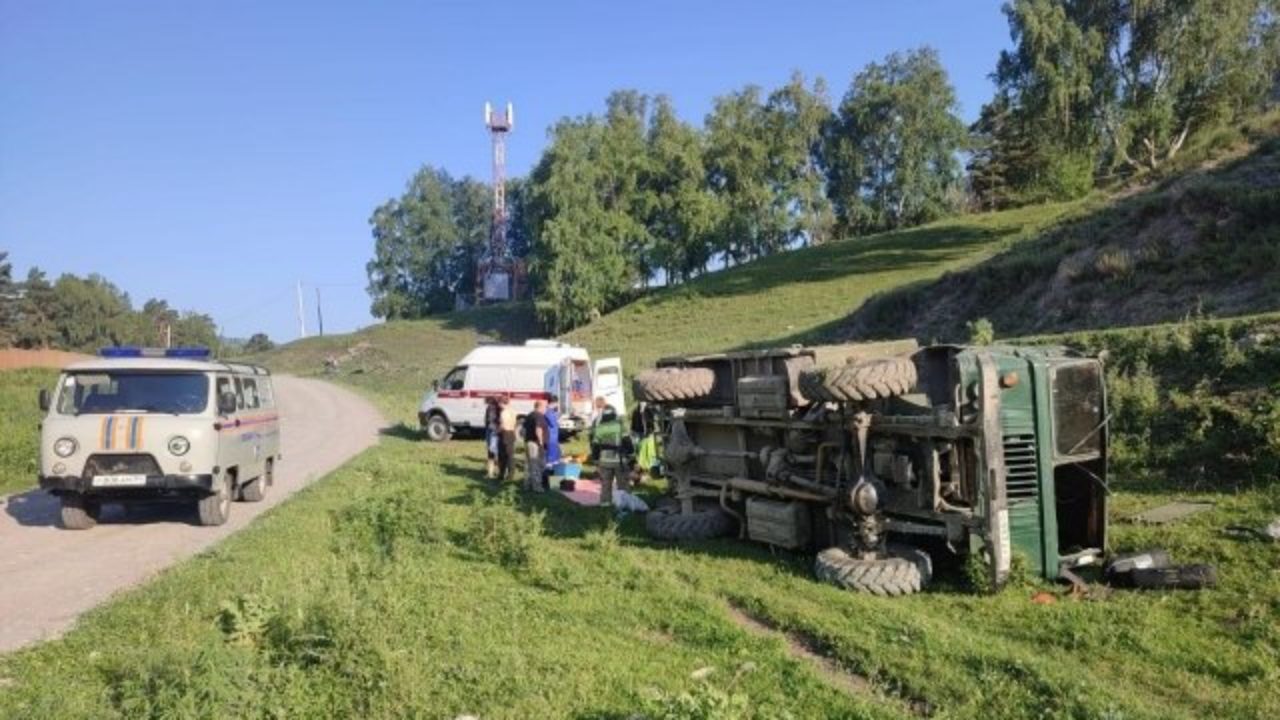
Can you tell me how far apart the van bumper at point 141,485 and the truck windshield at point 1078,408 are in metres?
9.69

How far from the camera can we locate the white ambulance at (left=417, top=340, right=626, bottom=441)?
80.4ft

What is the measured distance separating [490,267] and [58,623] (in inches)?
3622

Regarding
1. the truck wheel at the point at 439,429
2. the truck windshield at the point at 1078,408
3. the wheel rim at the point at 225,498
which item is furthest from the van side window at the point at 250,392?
the truck windshield at the point at 1078,408

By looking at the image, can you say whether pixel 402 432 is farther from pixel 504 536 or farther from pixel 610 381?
pixel 504 536

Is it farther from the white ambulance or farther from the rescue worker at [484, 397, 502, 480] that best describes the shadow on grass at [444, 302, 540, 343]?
the rescue worker at [484, 397, 502, 480]

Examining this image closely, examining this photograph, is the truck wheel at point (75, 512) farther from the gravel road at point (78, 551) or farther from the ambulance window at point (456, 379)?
the ambulance window at point (456, 379)

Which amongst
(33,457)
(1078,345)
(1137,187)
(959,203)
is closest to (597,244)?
(959,203)

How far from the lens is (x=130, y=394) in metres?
12.1

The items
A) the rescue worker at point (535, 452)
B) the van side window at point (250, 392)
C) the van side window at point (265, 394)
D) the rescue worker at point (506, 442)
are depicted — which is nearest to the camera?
the van side window at point (250, 392)

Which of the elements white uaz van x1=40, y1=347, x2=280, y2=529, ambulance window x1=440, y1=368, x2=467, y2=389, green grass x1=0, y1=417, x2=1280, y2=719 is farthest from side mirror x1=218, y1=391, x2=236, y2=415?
ambulance window x1=440, y1=368, x2=467, y2=389

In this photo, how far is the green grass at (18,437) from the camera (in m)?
17.3

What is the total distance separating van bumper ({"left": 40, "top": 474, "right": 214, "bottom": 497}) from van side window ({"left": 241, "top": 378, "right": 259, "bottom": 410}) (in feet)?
7.80

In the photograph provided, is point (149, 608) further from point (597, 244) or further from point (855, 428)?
point (597, 244)

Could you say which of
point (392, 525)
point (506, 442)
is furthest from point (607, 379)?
point (392, 525)
